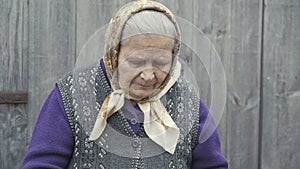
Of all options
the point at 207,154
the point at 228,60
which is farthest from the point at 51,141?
the point at 228,60

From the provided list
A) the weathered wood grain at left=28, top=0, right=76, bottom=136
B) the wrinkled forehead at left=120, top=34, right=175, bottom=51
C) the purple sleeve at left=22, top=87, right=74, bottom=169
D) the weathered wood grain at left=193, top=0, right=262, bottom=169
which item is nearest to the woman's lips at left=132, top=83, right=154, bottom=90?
the wrinkled forehead at left=120, top=34, right=175, bottom=51

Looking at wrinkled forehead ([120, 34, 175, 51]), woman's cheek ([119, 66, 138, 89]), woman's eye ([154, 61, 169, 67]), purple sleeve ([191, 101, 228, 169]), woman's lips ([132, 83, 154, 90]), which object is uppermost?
wrinkled forehead ([120, 34, 175, 51])

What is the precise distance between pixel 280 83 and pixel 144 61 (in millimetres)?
1320

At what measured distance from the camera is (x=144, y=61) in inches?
72.7

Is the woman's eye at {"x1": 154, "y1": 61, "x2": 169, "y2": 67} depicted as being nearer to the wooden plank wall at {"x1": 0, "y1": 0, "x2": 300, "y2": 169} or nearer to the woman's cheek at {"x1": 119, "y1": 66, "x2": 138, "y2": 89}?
the woman's cheek at {"x1": 119, "y1": 66, "x2": 138, "y2": 89}

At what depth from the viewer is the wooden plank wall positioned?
253 centimetres

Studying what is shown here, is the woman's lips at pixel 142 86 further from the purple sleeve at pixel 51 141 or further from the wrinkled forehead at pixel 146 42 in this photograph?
the purple sleeve at pixel 51 141

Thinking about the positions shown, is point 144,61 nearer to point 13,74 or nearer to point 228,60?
point 13,74

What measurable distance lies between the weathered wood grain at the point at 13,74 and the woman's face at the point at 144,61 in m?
0.72

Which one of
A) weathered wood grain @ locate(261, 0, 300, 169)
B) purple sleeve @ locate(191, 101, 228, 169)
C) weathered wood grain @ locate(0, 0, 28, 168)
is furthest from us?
weathered wood grain @ locate(261, 0, 300, 169)

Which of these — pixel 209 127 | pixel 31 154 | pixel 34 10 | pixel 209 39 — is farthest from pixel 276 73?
pixel 31 154

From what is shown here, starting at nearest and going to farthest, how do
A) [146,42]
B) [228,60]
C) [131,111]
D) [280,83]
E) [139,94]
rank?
[146,42] → [139,94] → [131,111] → [228,60] → [280,83]

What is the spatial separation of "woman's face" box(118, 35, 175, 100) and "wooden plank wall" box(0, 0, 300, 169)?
708 millimetres

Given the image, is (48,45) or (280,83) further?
(280,83)
